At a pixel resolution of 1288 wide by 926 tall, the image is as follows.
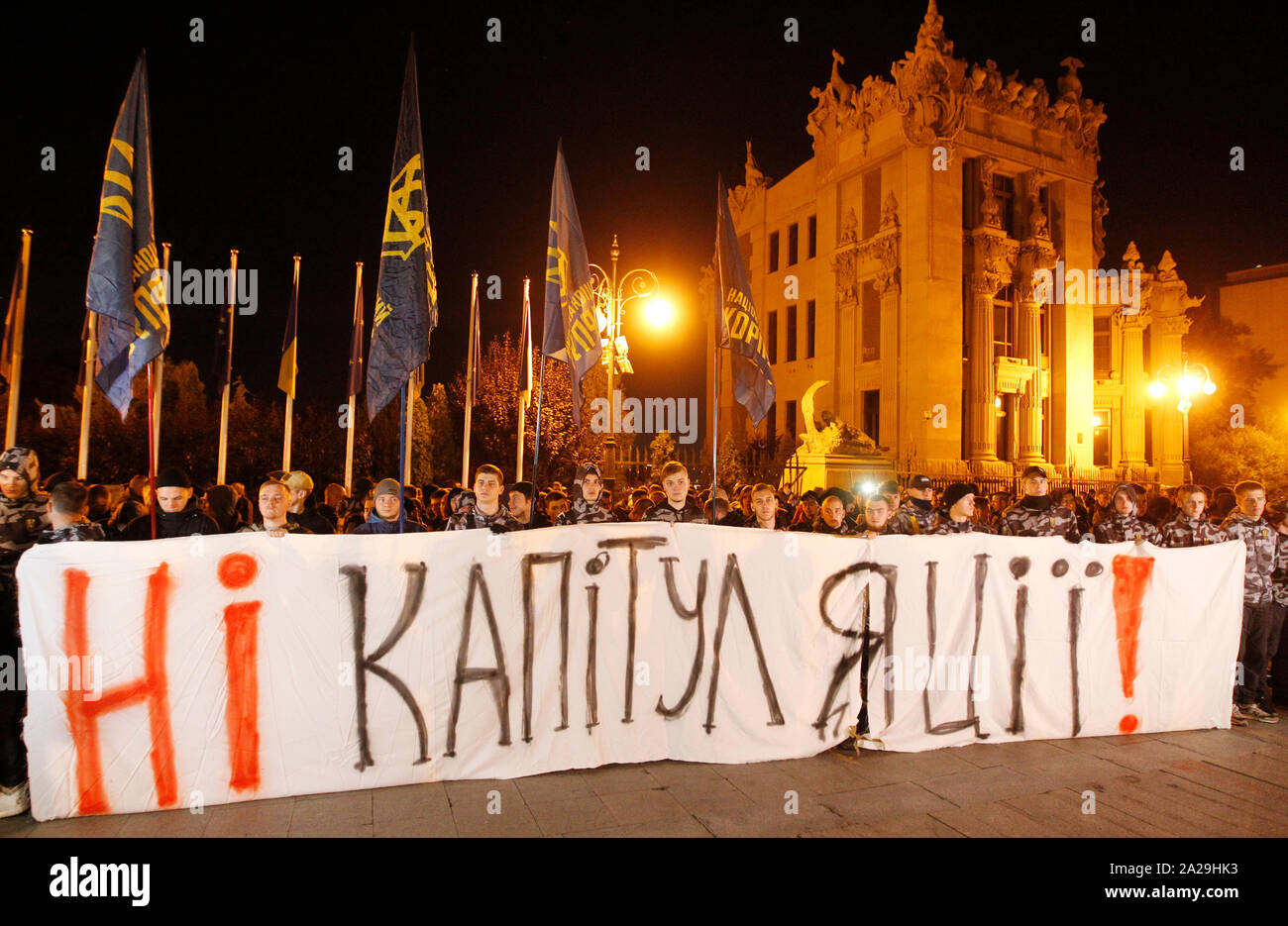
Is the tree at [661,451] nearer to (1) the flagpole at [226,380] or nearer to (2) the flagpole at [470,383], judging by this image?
(2) the flagpole at [470,383]

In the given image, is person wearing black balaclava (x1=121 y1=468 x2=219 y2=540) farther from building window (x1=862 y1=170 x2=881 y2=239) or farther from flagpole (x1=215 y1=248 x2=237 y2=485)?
building window (x1=862 y1=170 x2=881 y2=239)

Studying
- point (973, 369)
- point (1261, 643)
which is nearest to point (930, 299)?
point (973, 369)

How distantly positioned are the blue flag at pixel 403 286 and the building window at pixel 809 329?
3180cm

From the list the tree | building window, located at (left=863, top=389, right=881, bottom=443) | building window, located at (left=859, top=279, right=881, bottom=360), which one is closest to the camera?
the tree

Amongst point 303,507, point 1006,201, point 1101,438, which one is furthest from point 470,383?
point 1101,438

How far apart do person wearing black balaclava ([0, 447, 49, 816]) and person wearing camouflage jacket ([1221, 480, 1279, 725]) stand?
859cm

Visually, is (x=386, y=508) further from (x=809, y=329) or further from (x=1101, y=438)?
(x=1101, y=438)

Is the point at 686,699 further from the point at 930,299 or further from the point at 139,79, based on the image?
the point at 930,299

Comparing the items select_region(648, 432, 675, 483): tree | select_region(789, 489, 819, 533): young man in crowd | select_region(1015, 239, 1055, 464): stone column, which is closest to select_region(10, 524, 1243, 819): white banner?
select_region(789, 489, 819, 533): young man in crowd

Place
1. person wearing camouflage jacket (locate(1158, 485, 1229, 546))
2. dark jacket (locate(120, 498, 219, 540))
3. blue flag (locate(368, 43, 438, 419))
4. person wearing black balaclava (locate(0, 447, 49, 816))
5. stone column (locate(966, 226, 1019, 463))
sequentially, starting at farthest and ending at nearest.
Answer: stone column (locate(966, 226, 1019, 463)) < person wearing camouflage jacket (locate(1158, 485, 1229, 546)) < blue flag (locate(368, 43, 438, 419)) < dark jacket (locate(120, 498, 219, 540)) < person wearing black balaclava (locate(0, 447, 49, 816))

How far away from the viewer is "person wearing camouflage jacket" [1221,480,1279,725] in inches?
253

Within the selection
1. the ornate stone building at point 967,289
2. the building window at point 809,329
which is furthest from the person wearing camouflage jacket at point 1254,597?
the building window at point 809,329

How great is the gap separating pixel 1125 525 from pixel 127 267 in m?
8.31

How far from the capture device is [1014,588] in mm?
5758
